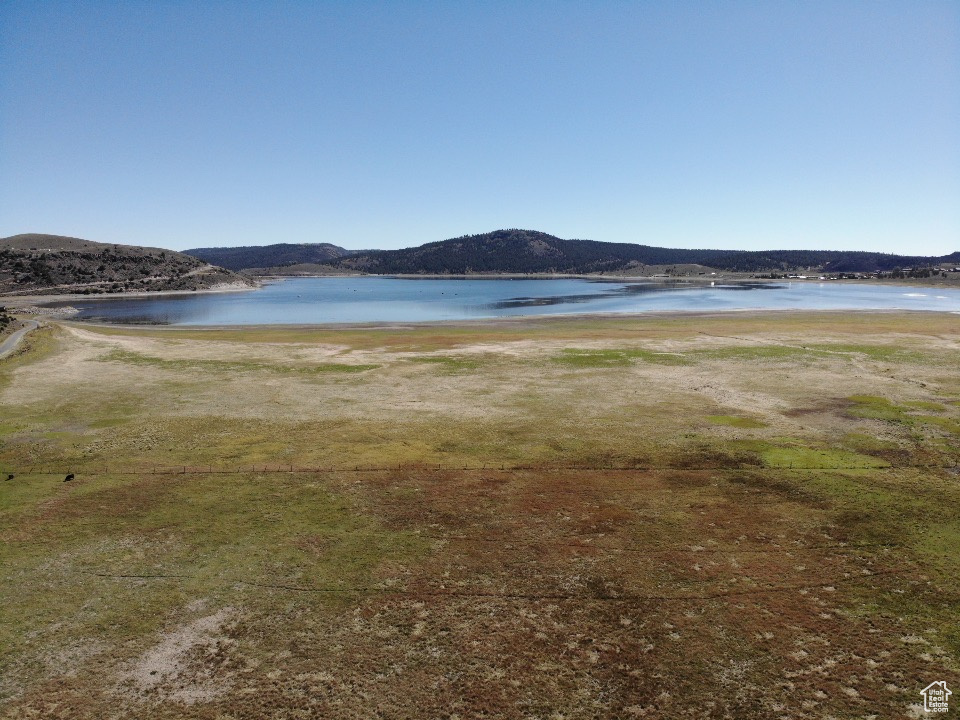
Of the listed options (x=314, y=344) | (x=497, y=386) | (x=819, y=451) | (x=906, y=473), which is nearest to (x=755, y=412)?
(x=819, y=451)

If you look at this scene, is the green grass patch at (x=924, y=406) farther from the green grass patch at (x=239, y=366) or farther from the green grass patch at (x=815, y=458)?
the green grass patch at (x=239, y=366)

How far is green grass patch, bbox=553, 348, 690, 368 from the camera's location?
49.9 metres

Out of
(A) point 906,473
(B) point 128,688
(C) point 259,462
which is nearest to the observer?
(B) point 128,688

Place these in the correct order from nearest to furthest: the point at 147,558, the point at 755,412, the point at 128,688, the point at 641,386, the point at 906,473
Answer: the point at 128,688, the point at 147,558, the point at 906,473, the point at 755,412, the point at 641,386

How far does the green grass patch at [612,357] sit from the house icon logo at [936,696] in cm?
3775

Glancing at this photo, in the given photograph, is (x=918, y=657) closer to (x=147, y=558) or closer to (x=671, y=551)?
(x=671, y=551)

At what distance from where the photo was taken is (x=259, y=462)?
81.4 ft

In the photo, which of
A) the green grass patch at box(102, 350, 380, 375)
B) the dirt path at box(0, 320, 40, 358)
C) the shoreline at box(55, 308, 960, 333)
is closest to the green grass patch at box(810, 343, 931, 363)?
the shoreline at box(55, 308, 960, 333)

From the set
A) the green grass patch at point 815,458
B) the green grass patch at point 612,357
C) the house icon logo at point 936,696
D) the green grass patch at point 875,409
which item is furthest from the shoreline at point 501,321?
the house icon logo at point 936,696

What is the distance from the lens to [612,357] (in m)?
53.3

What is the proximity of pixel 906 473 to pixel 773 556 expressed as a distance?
11.3 meters

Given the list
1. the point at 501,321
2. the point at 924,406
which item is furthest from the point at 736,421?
the point at 501,321

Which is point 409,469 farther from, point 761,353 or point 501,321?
point 501,321

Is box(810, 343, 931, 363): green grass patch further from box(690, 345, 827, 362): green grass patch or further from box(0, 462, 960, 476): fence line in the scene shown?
box(0, 462, 960, 476): fence line
